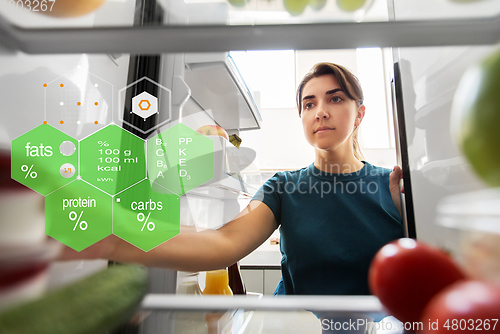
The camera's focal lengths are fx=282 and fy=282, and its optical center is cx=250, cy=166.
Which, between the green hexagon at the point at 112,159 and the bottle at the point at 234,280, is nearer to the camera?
the green hexagon at the point at 112,159

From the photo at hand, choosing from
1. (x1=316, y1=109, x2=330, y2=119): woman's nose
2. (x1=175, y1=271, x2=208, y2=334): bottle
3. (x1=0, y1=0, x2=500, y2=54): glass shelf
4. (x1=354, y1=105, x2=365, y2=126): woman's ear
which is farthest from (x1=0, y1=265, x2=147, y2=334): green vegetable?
(x1=354, y1=105, x2=365, y2=126): woman's ear

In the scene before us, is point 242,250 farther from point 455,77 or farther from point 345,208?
point 455,77

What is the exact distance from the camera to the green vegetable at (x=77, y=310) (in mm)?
128

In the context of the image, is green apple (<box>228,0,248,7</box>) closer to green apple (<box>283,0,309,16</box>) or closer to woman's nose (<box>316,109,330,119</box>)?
green apple (<box>283,0,309,16</box>)

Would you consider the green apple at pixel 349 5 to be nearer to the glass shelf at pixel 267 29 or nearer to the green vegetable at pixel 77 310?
the glass shelf at pixel 267 29

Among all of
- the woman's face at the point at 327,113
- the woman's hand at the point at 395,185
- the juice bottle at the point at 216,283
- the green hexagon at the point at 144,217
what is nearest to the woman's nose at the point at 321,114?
the woman's face at the point at 327,113

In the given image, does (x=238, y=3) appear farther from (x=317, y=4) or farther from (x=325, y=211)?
(x=325, y=211)

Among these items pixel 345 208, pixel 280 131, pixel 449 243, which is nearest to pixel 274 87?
pixel 280 131

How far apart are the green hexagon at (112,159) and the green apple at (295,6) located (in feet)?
0.72

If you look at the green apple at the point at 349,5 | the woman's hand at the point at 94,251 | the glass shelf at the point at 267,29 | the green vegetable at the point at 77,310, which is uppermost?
the green apple at the point at 349,5

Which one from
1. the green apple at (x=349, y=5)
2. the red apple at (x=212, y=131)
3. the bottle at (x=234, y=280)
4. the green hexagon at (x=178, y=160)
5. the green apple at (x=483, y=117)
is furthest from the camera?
the bottle at (x=234, y=280)

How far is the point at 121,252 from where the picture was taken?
280 mm

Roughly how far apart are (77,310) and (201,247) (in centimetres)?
25
